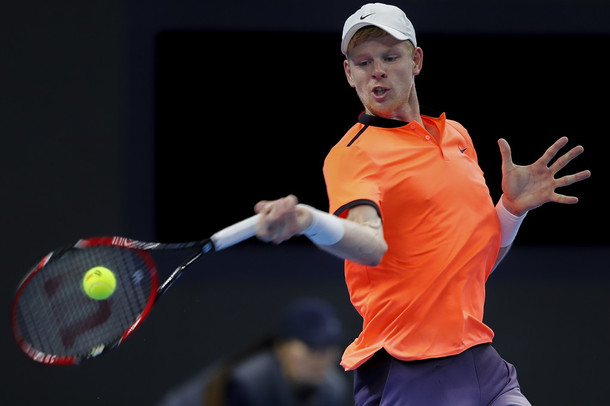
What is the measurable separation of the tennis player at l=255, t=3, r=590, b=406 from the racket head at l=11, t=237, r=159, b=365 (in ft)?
1.62

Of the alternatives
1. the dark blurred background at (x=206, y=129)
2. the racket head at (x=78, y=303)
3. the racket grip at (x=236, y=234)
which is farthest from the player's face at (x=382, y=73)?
the dark blurred background at (x=206, y=129)

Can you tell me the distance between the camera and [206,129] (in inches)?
158

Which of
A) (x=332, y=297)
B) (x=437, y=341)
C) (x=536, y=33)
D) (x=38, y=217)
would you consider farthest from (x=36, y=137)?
(x=437, y=341)

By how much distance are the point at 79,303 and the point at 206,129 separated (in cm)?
177

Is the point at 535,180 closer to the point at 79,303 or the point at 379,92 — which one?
the point at 379,92

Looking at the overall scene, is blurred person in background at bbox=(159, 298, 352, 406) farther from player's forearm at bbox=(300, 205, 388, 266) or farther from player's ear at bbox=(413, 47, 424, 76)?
player's ear at bbox=(413, 47, 424, 76)

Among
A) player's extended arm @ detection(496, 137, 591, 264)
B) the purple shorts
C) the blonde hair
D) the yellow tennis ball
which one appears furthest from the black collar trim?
the yellow tennis ball

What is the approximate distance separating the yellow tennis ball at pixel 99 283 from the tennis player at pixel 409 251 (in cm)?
56

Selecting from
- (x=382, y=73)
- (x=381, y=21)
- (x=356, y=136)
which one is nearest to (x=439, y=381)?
(x=356, y=136)

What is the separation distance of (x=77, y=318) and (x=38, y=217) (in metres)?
1.81

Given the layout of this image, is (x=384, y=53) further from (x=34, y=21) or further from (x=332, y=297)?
(x=34, y=21)

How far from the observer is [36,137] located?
402 centimetres

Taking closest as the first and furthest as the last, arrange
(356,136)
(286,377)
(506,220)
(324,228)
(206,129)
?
(324,228), (286,377), (356,136), (506,220), (206,129)

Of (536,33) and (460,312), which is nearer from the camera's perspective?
(460,312)
